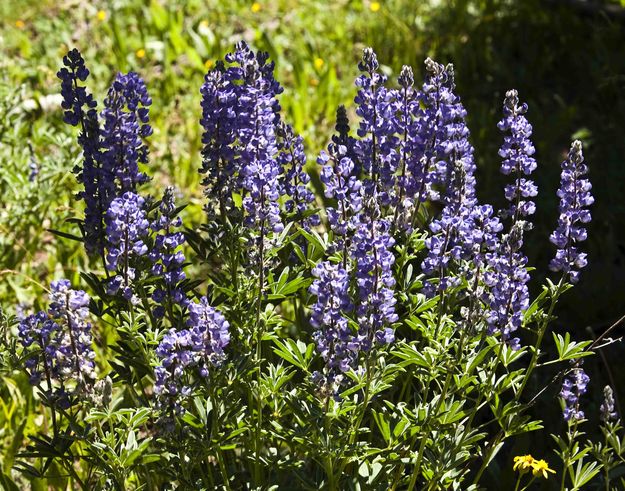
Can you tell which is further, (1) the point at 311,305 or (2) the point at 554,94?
(2) the point at 554,94

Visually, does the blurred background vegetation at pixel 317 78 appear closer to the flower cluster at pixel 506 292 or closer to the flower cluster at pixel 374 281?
the flower cluster at pixel 506 292

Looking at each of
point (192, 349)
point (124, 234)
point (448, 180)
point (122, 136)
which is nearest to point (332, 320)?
point (192, 349)

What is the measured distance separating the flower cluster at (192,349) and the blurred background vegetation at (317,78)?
6.63 ft

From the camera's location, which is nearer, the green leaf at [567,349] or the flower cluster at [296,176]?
the green leaf at [567,349]

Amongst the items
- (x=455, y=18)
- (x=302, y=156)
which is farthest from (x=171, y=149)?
(x=302, y=156)

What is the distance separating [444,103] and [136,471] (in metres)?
1.53

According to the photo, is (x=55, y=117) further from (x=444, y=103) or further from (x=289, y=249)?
(x=444, y=103)

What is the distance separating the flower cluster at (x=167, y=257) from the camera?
2572mm

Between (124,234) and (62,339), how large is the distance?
360 mm

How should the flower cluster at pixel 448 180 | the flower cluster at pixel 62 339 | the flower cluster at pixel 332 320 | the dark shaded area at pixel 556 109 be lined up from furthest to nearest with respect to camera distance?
the dark shaded area at pixel 556 109 → the flower cluster at pixel 448 180 → the flower cluster at pixel 62 339 → the flower cluster at pixel 332 320

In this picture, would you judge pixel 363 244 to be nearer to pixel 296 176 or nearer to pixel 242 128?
pixel 242 128

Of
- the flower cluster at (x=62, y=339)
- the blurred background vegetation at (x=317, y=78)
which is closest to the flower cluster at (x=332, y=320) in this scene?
the flower cluster at (x=62, y=339)

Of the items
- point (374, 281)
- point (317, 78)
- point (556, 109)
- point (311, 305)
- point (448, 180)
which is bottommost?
point (311, 305)

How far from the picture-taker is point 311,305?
266cm
